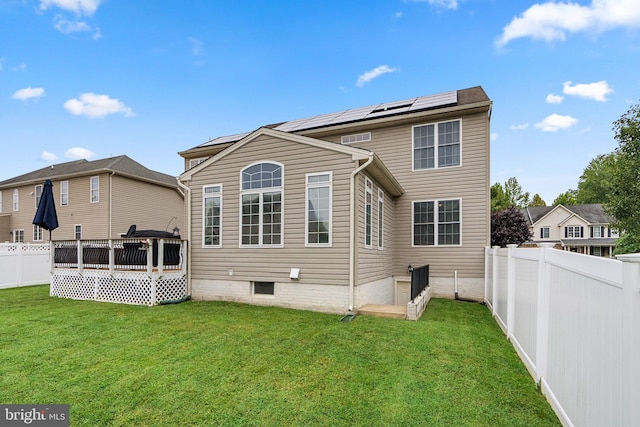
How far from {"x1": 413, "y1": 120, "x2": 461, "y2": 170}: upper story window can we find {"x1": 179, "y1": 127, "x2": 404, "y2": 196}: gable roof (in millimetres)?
1433

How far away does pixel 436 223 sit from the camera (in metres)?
10.3

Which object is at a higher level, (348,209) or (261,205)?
(261,205)

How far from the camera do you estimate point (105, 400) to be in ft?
11.1

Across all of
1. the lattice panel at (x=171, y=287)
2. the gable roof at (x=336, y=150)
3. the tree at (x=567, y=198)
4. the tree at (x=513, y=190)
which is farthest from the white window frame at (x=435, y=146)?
the tree at (x=567, y=198)

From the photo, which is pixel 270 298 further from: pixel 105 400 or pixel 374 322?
pixel 105 400

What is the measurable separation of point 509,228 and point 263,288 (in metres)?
11.8

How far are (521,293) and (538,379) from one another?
1.32 meters

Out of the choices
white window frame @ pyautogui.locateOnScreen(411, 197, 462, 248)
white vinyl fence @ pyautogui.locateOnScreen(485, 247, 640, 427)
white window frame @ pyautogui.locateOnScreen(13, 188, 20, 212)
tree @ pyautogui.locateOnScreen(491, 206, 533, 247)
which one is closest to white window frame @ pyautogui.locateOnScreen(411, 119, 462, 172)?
white window frame @ pyautogui.locateOnScreen(411, 197, 462, 248)

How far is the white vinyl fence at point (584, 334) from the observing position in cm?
160

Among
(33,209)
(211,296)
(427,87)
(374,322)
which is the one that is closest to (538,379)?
(374,322)

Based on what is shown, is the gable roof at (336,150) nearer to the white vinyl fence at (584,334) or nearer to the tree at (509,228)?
the white vinyl fence at (584,334)

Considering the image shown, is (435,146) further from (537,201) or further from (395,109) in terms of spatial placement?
(537,201)

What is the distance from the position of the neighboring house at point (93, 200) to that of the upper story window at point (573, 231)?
133 feet

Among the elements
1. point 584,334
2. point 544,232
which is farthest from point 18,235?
point 544,232
